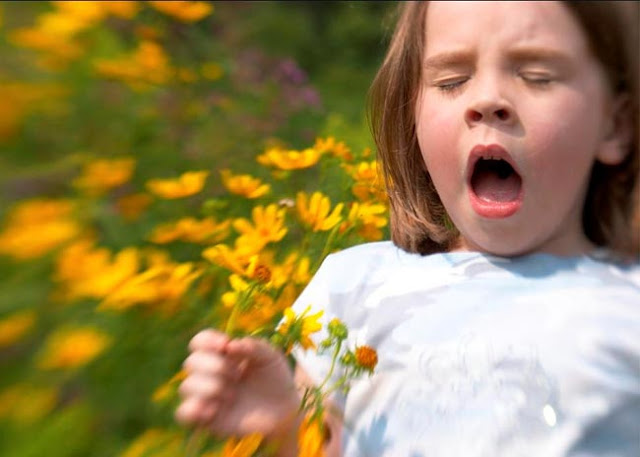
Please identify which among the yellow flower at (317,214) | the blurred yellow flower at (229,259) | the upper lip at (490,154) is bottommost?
the yellow flower at (317,214)

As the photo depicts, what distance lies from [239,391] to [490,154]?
0.35m

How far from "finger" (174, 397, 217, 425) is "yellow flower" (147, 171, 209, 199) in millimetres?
501

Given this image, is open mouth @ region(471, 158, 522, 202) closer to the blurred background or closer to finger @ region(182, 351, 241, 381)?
the blurred background

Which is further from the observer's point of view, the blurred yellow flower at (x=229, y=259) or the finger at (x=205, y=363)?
the blurred yellow flower at (x=229, y=259)

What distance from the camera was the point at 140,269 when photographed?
94 centimetres

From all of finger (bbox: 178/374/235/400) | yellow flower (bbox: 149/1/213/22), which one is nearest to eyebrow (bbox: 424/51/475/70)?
finger (bbox: 178/374/235/400)

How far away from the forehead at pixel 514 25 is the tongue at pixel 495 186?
0.46 ft

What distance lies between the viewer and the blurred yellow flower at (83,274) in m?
0.56

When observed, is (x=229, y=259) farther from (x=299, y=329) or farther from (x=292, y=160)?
(x=292, y=160)

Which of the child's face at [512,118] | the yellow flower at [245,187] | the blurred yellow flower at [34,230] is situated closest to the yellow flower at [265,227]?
the yellow flower at [245,187]

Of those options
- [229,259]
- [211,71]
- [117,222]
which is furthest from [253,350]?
[211,71]

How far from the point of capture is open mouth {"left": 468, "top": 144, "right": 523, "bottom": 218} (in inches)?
36.0

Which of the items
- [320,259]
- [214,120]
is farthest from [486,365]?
[214,120]

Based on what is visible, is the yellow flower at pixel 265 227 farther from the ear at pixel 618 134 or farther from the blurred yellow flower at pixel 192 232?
the ear at pixel 618 134
